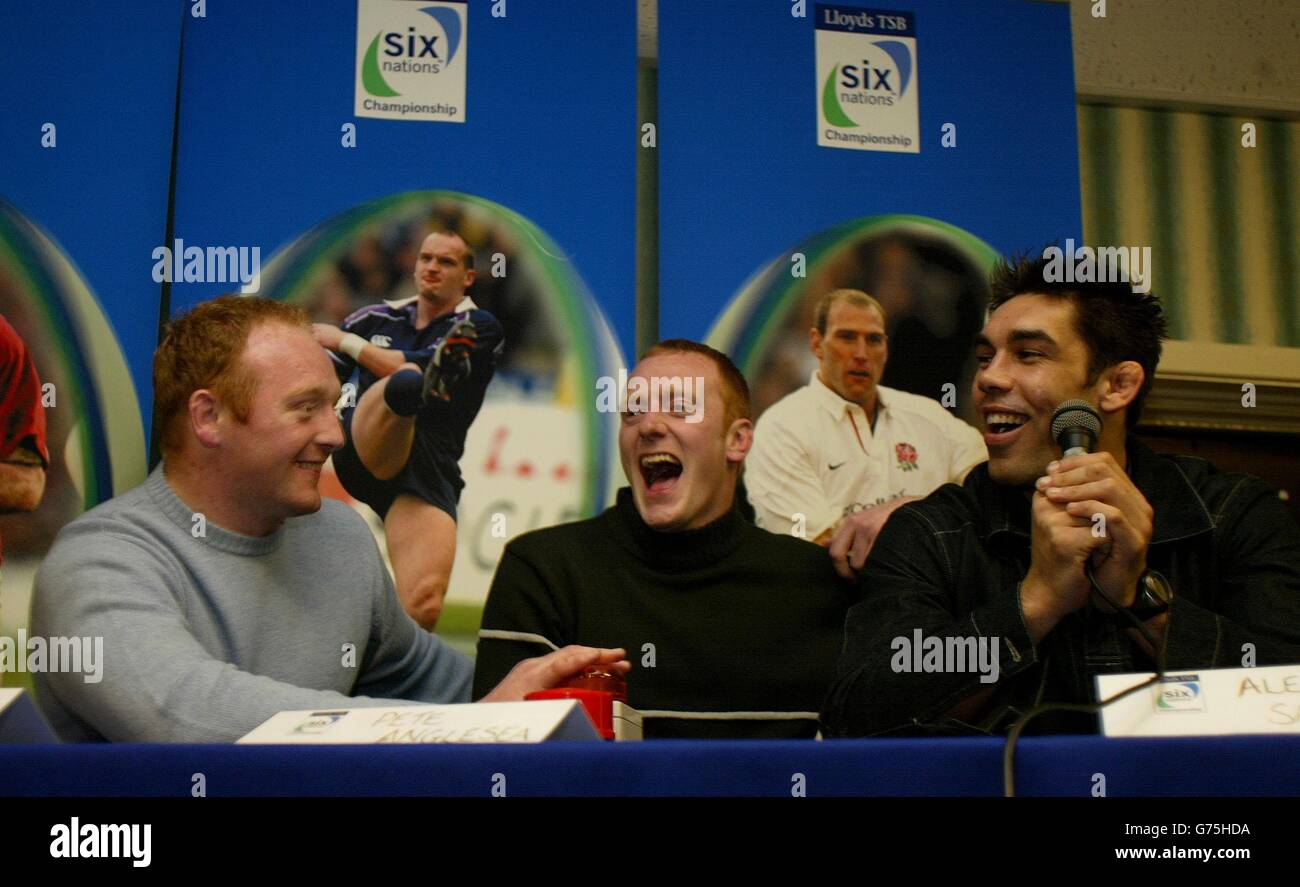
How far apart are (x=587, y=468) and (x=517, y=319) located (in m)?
0.35

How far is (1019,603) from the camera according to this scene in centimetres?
189

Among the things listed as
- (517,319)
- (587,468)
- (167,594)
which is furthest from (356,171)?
(167,594)

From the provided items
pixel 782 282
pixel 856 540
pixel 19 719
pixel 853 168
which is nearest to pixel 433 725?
pixel 19 719

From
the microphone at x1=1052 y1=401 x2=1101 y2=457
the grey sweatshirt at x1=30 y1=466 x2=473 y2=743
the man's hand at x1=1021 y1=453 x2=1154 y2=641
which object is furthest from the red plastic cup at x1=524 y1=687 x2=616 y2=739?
the microphone at x1=1052 y1=401 x2=1101 y2=457

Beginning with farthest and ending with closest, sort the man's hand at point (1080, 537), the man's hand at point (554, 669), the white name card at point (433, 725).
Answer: the man's hand at point (1080, 537) < the man's hand at point (554, 669) < the white name card at point (433, 725)

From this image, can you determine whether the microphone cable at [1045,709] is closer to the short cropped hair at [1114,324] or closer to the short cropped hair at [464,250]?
the short cropped hair at [1114,324]

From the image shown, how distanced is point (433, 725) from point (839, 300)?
189 cm

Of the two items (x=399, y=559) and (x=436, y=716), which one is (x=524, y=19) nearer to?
(x=399, y=559)

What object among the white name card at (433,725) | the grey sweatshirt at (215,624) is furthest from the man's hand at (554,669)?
the white name card at (433,725)

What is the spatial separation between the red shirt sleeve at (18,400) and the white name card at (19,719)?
1339 mm

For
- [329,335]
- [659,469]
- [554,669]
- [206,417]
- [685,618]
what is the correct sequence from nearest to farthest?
[554,669] < [206,417] < [685,618] < [659,469] < [329,335]

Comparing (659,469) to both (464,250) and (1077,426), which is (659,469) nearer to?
(464,250)

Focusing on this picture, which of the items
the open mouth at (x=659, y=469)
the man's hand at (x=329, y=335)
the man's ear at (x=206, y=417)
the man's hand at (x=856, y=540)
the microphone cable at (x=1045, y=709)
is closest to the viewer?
the microphone cable at (x=1045, y=709)

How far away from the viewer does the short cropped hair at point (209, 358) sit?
6.68ft
